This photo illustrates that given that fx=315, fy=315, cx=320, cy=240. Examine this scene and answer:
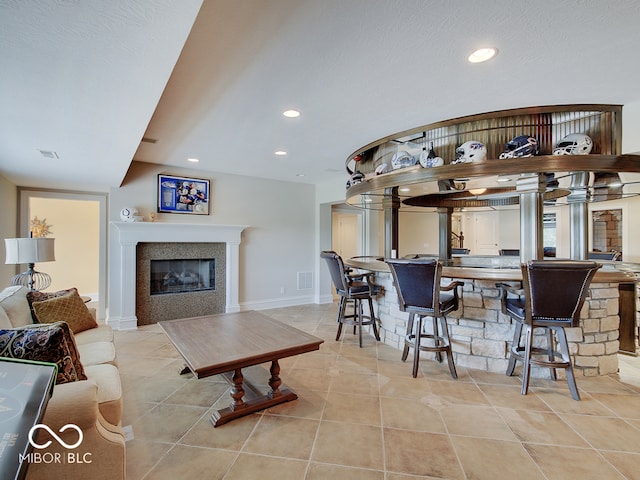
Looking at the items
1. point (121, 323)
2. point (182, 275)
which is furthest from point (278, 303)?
point (121, 323)

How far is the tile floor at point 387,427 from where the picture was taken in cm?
171

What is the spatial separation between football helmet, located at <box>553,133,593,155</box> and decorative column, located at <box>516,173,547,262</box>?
1.01 ft

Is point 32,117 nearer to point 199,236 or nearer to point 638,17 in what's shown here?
point 199,236

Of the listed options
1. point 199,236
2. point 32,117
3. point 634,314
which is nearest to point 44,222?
point 199,236

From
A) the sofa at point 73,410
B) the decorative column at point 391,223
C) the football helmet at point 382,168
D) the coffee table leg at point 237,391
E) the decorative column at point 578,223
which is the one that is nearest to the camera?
the sofa at point 73,410

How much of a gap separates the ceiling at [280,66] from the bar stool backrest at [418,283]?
55.4 inches

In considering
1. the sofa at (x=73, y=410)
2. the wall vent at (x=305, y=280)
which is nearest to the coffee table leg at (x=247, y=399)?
the sofa at (x=73, y=410)

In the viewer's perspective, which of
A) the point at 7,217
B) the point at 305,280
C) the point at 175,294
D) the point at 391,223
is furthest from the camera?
the point at 305,280

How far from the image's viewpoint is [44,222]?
629cm

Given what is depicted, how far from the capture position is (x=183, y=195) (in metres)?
5.05

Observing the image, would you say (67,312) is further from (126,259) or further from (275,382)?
(126,259)

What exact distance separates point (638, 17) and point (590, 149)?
1428 mm

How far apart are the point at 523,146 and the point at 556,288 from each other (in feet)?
4.42

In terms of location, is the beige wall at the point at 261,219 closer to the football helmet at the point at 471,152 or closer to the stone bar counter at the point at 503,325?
the stone bar counter at the point at 503,325
